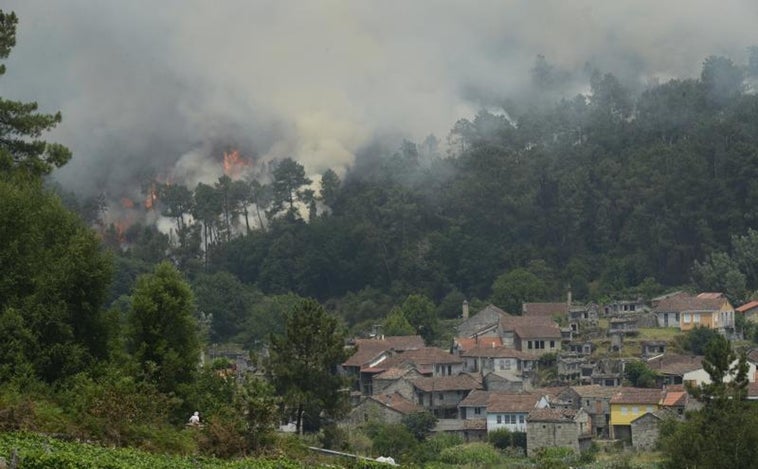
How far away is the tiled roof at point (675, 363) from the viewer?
164ft

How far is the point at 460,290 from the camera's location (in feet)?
245

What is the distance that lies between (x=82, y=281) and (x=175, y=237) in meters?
60.8

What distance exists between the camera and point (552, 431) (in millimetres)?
44344

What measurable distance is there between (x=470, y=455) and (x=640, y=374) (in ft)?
38.9

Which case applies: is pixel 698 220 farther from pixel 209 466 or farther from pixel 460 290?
pixel 209 466

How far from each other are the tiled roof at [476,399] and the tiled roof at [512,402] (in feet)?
1.58

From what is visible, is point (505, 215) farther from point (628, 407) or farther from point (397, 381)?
point (628, 407)

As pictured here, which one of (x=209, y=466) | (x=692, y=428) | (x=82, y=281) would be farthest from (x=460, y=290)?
(x=209, y=466)

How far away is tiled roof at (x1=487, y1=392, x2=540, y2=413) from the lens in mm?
46656

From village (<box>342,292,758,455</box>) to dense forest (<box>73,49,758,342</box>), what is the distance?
4.85 m


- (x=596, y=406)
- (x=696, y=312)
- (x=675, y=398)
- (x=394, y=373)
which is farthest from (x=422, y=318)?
(x=675, y=398)

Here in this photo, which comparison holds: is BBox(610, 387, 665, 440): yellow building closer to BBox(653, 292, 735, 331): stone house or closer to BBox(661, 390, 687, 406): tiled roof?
BBox(661, 390, 687, 406): tiled roof

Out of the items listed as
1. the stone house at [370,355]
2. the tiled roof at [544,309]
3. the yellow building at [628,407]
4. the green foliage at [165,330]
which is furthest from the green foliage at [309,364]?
the tiled roof at [544,309]

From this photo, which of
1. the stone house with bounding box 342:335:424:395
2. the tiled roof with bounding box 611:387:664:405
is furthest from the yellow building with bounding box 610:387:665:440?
the stone house with bounding box 342:335:424:395
